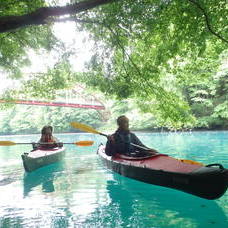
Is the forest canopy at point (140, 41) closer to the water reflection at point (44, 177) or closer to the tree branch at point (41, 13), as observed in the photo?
the tree branch at point (41, 13)

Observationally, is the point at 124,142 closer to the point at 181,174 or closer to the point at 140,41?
the point at 181,174

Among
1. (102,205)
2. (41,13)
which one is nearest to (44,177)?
(102,205)

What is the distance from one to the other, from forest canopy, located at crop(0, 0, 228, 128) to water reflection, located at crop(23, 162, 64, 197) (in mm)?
2757

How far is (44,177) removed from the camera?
7238mm

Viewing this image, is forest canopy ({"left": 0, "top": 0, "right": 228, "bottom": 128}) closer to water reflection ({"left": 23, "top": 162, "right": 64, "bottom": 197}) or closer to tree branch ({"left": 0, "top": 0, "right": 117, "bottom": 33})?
tree branch ({"left": 0, "top": 0, "right": 117, "bottom": 33})

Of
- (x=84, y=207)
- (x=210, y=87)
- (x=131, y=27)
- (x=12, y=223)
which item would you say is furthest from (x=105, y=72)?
(x=210, y=87)

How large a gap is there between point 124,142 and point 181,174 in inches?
84.6

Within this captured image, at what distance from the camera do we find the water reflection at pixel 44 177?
6.02m

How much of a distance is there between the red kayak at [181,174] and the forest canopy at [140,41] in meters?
1.73

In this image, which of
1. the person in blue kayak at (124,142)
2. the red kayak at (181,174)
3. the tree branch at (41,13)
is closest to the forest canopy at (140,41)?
the tree branch at (41,13)

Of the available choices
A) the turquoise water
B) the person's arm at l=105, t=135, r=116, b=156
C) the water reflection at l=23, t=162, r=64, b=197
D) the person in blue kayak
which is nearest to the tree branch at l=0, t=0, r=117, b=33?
the turquoise water

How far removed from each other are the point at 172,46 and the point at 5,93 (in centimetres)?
882

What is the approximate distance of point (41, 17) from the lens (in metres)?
3.58

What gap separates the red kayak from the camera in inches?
155
